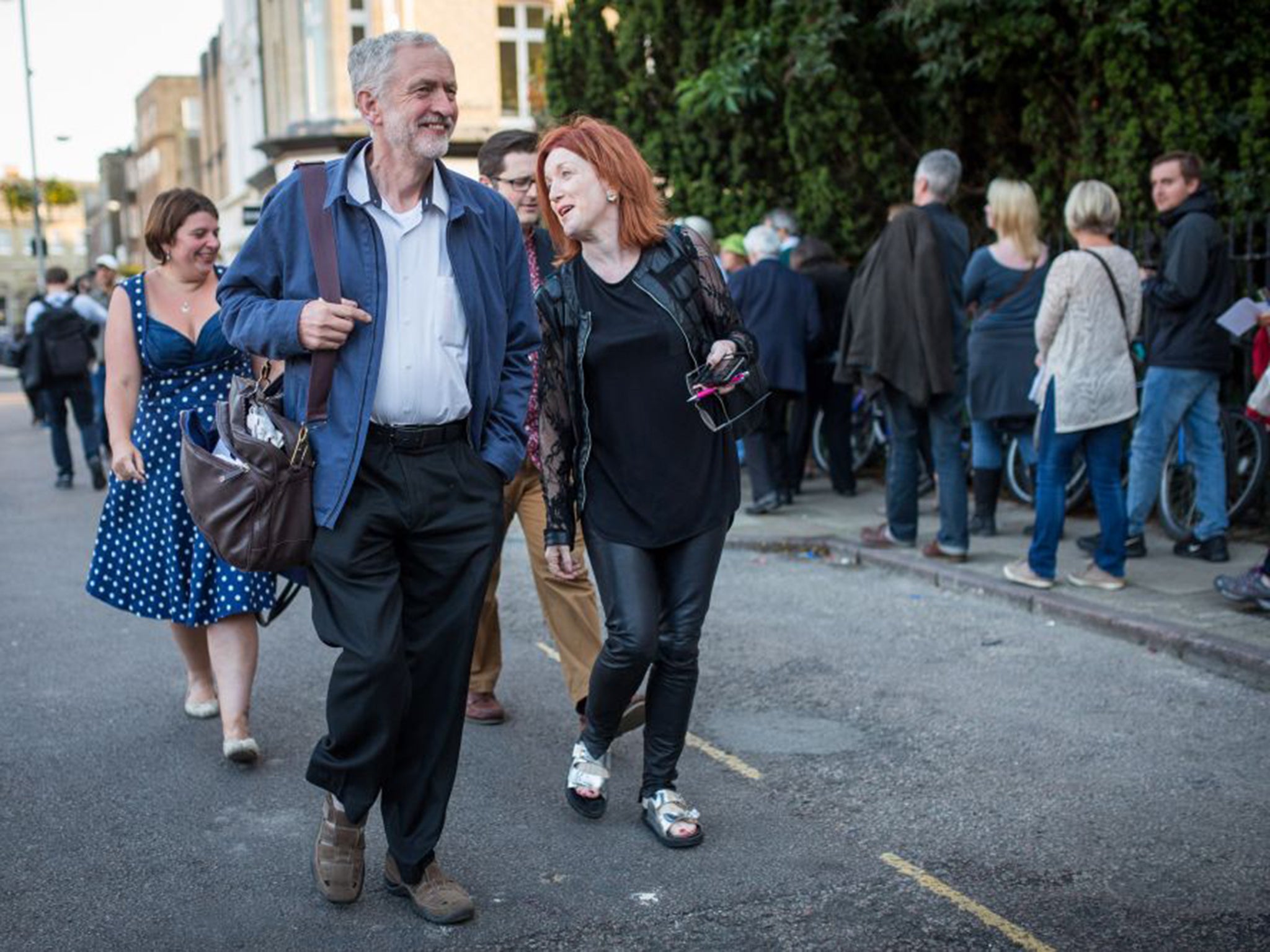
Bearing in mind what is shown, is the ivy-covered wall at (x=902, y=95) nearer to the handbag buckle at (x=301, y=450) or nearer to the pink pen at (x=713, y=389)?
the pink pen at (x=713, y=389)

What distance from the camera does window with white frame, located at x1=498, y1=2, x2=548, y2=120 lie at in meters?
30.0

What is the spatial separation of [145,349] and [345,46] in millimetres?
26272

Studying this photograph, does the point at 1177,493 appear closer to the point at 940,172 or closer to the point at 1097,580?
the point at 1097,580

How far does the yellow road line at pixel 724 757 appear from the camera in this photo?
4.59m

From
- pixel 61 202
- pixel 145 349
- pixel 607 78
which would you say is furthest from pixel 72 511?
pixel 61 202

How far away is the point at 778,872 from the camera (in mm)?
3777

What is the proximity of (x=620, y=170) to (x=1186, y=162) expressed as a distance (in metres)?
4.55

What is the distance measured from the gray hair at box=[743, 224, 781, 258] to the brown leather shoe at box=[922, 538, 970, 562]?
2.89 metres

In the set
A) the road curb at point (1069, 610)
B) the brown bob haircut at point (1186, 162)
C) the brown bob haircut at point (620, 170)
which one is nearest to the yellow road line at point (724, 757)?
the brown bob haircut at point (620, 170)

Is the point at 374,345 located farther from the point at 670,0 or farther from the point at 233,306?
the point at 670,0

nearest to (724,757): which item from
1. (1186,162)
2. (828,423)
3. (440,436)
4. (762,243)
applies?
(440,436)

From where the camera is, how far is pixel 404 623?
11.6 feet

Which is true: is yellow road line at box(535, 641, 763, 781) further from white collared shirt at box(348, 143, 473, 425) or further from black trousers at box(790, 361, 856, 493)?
black trousers at box(790, 361, 856, 493)

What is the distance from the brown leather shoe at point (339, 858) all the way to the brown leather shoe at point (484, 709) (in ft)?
4.93
